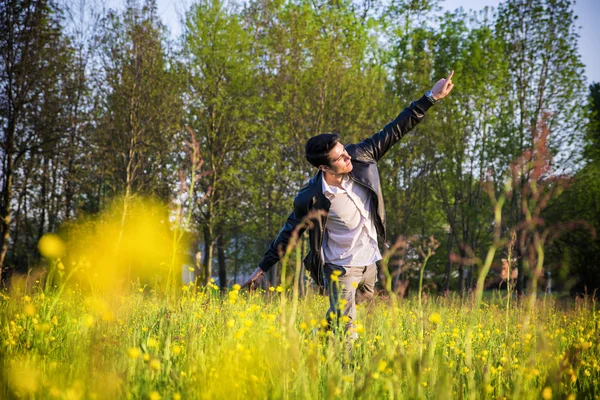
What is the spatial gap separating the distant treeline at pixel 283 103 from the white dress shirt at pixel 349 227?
438 inches

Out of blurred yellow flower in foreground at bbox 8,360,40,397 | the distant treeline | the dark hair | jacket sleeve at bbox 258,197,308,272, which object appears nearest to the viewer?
blurred yellow flower in foreground at bbox 8,360,40,397

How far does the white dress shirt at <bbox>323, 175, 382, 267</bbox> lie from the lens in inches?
170

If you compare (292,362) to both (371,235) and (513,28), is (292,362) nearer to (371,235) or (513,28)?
(371,235)

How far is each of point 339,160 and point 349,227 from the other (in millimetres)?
604

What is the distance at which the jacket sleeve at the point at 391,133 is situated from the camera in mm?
4605

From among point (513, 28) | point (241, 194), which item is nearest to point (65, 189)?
point (241, 194)

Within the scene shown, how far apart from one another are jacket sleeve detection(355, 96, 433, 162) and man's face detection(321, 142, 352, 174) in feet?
1.27

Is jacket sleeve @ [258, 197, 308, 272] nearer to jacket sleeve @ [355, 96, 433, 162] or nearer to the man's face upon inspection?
the man's face

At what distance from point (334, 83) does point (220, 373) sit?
1364 cm

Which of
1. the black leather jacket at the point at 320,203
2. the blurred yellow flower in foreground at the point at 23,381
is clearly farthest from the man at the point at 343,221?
the blurred yellow flower in foreground at the point at 23,381

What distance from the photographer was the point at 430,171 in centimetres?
1861

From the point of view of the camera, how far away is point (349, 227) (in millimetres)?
4371

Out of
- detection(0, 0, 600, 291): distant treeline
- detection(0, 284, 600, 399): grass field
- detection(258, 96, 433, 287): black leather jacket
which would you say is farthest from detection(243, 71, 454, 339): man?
detection(0, 0, 600, 291): distant treeline

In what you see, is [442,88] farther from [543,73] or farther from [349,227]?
[543,73]
